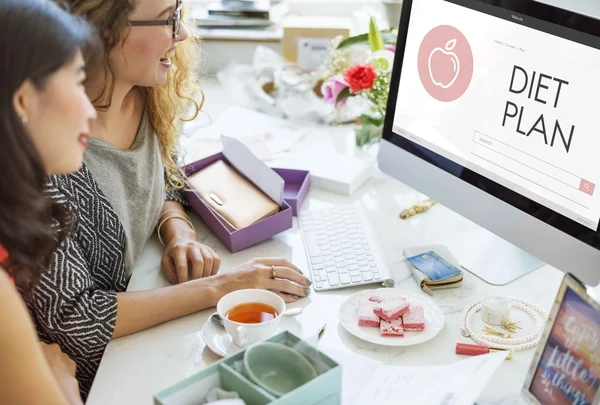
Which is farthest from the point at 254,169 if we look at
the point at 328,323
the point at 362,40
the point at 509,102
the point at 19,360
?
the point at 19,360

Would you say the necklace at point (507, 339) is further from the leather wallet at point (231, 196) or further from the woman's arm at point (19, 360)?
the woman's arm at point (19, 360)

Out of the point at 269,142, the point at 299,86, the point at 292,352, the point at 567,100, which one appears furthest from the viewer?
the point at 299,86

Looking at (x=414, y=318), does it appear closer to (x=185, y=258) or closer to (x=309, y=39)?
(x=185, y=258)

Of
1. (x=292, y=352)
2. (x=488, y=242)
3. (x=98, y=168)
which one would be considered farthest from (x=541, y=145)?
(x=98, y=168)

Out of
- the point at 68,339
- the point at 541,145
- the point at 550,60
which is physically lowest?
the point at 68,339

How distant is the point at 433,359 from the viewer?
118 centimetres

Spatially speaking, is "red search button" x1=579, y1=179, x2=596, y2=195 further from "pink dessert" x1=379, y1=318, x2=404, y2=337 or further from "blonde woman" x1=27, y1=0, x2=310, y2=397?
"blonde woman" x1=27, y1=0, x2=310, y2=397

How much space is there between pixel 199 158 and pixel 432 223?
59 centimetres

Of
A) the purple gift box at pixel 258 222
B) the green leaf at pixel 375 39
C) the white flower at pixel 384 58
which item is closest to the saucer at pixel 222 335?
the purple gift box at pixel 258 222

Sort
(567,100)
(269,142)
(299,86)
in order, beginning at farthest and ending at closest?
(299,86), (269,142), (567,100)

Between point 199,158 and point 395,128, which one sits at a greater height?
point 395,128

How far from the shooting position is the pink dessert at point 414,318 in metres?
1.23

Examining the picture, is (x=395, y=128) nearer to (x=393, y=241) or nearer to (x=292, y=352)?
(x=393, y=241)

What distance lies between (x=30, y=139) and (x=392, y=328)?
2.13ft
